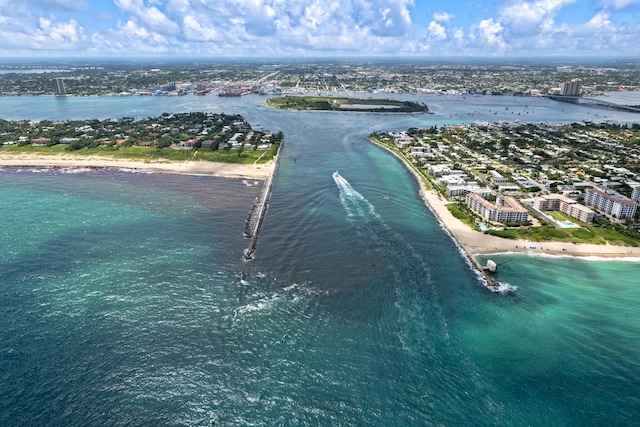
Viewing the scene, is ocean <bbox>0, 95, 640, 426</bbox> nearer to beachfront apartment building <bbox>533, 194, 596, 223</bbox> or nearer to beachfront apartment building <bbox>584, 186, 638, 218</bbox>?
beachfront apartment building <bbox>533, 194, 596, 223</bbox>

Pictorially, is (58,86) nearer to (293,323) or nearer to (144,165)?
(144,165)

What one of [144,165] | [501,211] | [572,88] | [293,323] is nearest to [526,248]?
[501,211]

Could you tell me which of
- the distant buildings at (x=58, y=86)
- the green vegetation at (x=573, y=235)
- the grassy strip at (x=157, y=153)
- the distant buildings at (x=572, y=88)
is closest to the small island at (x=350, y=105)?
the grassy strip at (x=157, y=153)

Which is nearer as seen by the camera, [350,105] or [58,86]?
[350,105]

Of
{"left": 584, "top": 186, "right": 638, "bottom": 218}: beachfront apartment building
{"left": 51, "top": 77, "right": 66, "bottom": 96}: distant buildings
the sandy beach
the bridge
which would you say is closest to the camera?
{"left": 584, "top": 186, "right": 638, "bottom": 218}: beachfront apartment building

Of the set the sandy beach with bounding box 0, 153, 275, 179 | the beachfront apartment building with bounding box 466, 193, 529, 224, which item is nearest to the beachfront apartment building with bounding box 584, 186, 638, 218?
the beachfront apartment building with bounding box 466, 193, 529, 224
